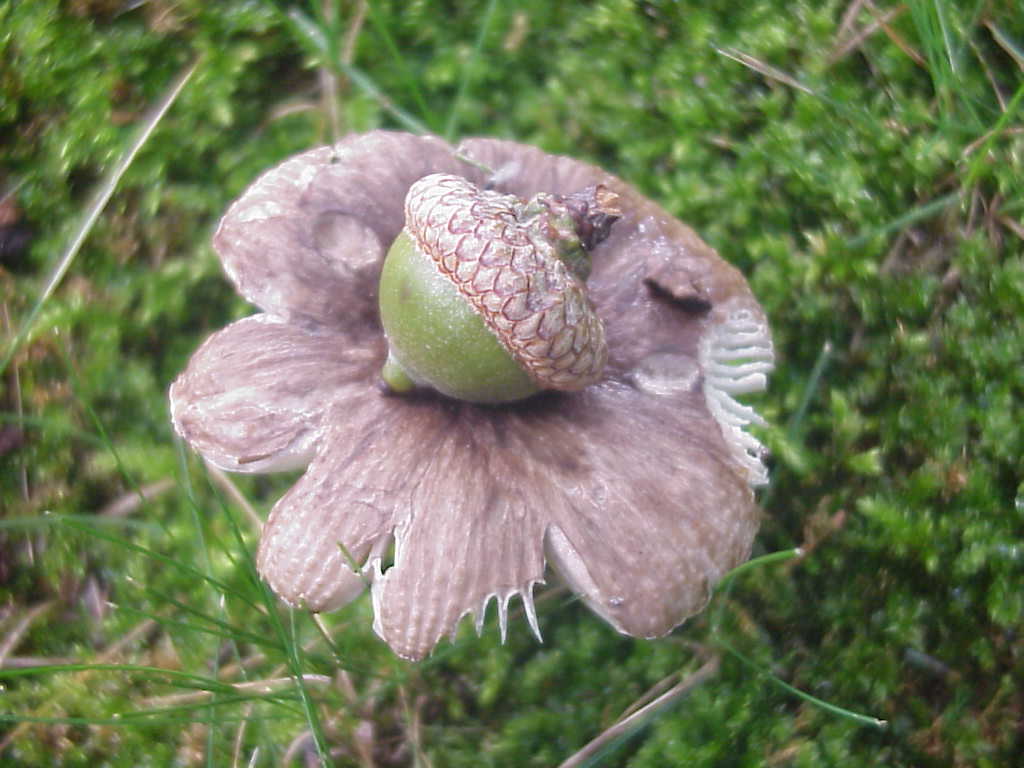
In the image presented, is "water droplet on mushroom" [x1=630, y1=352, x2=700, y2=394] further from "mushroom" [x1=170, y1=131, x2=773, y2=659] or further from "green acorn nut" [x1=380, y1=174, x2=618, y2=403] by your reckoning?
"green acorn nut" [x1=380, y1=174, x2=618, y2=403]

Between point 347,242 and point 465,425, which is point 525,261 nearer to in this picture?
point 465,425

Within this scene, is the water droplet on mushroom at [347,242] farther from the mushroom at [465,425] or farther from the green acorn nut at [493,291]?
the green acorn nut at [493,291]

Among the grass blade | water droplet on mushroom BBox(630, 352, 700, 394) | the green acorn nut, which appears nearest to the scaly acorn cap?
Answer: the green acorn nut

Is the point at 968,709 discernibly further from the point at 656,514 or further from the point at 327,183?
the point at 327,183

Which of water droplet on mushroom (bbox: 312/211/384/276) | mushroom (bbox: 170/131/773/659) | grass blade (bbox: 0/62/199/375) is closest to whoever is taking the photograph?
mushroom (bbox: 170/131/773/659)

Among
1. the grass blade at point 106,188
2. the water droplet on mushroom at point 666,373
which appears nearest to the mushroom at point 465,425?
the water droplet on mushroom at point 666,373

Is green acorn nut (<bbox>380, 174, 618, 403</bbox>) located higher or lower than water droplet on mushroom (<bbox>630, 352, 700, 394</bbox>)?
higher
